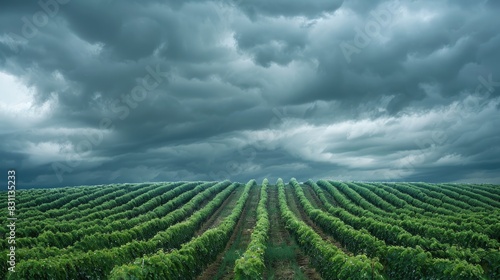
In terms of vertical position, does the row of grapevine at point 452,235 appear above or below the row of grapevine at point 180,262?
below

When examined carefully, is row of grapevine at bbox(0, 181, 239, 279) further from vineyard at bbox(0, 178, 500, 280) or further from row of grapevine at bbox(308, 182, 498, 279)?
row of grapevine at bbox(308, 182, 498, 279)

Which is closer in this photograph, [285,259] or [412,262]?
[412,262]

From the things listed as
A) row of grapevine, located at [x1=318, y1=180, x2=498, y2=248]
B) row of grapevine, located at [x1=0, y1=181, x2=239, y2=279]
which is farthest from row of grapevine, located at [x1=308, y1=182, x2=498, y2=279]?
row of grapevine, located at [x1=0, y1=181, x2=239, y2=279]

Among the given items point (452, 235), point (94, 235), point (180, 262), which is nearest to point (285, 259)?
point (180, 262)

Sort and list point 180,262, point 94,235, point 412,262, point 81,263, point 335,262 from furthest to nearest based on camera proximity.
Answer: point 94,235 < point 180,262 < point 335,262 < point 412,262 < point 81,263

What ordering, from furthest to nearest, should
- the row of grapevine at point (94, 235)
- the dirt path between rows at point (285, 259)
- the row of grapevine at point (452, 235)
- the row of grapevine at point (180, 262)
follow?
the row of grapevine at point (94, 235)
the row of grapevine at point (452, 235)
the dirt path between rows at point (285, 259)
the row of grapevine at point (180, 262)

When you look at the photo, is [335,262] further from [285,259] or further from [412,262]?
[285,259]

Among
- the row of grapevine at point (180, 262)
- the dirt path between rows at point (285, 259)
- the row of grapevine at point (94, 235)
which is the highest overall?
the row of grapevine at point (94, 235)

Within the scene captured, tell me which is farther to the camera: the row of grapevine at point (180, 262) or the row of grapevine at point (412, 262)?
the row of grapevine at point (412, 262)

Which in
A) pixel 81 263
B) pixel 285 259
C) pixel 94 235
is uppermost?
pixel 94 235

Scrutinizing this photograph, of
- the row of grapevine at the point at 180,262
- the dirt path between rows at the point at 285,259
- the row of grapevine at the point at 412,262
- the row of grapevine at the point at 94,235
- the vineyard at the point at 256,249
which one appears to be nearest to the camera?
the row of grapevine at the point at 180,262

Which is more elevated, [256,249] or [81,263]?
[81,263]

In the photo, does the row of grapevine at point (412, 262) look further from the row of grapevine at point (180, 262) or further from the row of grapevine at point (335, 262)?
the row of grapevine at point (180, 262)

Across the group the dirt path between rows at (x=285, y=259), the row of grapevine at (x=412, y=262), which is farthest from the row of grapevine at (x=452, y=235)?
the dirt path between rows at (x=285, y=259)
